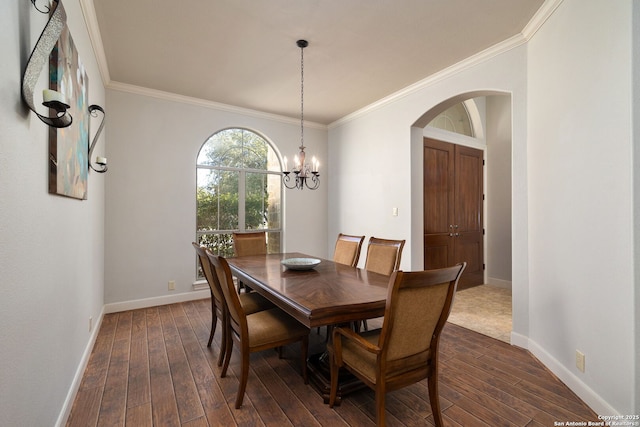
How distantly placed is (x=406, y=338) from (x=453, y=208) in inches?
135

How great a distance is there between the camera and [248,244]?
3.62 metres

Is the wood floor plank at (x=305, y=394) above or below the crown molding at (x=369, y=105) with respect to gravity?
below

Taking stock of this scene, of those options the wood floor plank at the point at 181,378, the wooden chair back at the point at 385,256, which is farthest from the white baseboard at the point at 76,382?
the wooden chair back at the point at 385,256

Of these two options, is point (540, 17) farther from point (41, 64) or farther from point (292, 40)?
point (41, 64)

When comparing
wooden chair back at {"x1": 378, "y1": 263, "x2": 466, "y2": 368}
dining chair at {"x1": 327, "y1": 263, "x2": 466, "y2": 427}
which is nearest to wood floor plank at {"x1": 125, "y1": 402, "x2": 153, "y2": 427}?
dining chair at {"x1": 327, "y1": 263, "x2": 466, "y2": 427}

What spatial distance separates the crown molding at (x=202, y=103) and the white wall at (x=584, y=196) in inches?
130

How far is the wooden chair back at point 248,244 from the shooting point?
355 cm

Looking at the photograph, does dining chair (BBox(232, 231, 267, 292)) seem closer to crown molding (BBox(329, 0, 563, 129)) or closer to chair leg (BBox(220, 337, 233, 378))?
chair leg (BBox(220, 337, 233, 378))

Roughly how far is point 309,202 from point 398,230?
1.78 metres

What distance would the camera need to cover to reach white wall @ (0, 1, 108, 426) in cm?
102

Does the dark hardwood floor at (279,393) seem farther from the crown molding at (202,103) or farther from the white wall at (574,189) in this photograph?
the crown molding at (202,103)

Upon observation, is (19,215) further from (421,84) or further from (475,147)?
(475,147)

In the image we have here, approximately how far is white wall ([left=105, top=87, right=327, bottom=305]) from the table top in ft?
5.52

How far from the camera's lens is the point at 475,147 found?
473 centimetres
